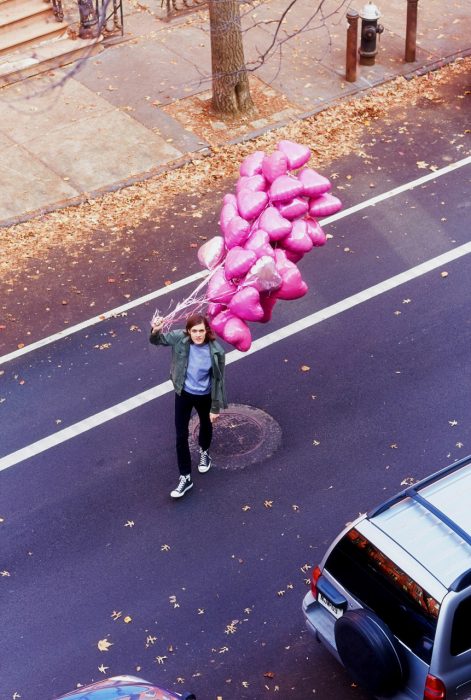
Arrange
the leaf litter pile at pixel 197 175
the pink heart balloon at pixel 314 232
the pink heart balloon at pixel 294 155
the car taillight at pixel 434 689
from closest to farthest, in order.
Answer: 1. the car taillight at pixel 434 689
2. the pink heart balloon at pixel 314 232
3. the pink heart balloon at pixel 294 155
4. the leaf litter pile at pixel 197 175

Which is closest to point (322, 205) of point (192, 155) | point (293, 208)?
point (293, 208)

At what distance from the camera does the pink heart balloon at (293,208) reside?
8945 millimetres

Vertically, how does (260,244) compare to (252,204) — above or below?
below

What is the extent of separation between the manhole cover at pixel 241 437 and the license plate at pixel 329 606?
2.39m

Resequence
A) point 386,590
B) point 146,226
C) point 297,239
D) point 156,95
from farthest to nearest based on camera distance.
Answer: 1. point 156,95
2. point 146,226
3. point 297,239
4. point 386,590

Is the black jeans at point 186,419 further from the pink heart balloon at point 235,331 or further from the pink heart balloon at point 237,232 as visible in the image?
the pink heart balloon at point 237,232

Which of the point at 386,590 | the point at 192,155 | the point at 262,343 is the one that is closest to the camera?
the point at 386,590

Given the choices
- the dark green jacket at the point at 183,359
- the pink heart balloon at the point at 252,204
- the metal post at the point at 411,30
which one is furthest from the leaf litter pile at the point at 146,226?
the pink heart balloon at the point at 252,204

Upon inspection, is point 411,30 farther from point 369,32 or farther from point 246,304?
point 246,304

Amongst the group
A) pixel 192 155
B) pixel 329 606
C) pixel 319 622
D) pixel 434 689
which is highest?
pixel 434 689

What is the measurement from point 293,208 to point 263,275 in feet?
2.51

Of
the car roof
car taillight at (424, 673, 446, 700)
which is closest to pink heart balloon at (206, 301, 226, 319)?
the car roof

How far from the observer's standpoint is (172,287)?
12.2 metres

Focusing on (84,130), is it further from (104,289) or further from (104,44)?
(104,289)
